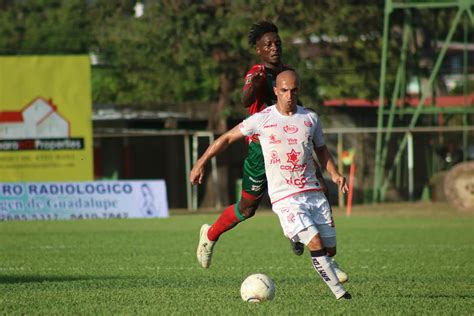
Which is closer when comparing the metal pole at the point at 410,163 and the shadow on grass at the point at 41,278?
the shadow on grass at the point at 41,278

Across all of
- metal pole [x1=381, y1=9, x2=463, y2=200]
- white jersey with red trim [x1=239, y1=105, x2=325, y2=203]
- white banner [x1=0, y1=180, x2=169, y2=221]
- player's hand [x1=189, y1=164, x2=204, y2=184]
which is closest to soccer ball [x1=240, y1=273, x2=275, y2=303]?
white jersey with red trim [x1=239, y1=105, x2=325, y2=203]

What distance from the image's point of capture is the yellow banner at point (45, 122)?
27344 millimetres

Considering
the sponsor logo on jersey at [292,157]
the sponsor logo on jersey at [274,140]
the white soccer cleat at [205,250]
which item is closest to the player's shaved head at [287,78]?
the sponsor logo on jersey at [274,140]

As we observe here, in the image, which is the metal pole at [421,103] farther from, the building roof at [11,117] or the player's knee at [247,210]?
the player's knee at [247,210]

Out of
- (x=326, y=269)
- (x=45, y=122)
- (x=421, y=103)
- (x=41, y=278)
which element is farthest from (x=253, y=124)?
(x=421, y=103)

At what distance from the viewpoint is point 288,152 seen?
9.09 meters

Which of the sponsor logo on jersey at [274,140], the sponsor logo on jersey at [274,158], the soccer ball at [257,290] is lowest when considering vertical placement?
the soccer ball at [257,290]

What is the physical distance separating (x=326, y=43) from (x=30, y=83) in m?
11.4

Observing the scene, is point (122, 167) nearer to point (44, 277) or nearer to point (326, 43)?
point (326, 43)

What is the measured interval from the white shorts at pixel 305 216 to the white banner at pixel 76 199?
16.3m

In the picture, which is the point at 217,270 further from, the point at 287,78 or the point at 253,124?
the point at 287,78

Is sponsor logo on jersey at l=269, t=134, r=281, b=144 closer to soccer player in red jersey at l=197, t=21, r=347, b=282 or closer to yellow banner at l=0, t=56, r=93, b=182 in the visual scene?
soccer player in red jersey at l=197, t=21, r=347, b=282

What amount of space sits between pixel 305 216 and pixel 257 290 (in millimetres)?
729

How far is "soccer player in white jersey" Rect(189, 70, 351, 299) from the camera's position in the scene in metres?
8.95
